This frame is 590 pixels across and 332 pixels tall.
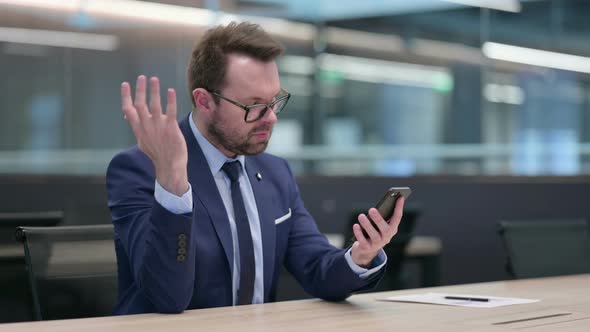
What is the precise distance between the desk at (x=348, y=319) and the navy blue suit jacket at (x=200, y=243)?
0.07 m

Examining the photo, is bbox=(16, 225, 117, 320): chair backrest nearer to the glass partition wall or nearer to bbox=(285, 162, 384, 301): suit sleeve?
bbox=(285, 162, 384, 301): suit sleeve

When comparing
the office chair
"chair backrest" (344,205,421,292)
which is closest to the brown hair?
the office chair

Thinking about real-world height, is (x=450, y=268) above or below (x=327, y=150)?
below

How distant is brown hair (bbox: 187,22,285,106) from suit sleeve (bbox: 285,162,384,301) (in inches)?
16.8

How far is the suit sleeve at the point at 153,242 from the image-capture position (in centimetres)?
196

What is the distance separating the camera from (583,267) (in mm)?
3461

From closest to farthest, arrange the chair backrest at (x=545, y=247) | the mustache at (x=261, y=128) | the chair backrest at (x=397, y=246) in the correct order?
the mustache at (x=261, y=128) → the chair backrest at (x=545, y=247) → the chair backrest at (x=397, y=246)

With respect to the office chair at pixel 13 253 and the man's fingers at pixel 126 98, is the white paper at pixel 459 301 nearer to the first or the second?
the man's fingers at pixel 126 98

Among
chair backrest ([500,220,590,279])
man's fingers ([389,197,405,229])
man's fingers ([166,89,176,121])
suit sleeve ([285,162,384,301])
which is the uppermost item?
man's fingers ([166,89,176,121])

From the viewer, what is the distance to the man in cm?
200

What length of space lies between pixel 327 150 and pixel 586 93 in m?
2.08

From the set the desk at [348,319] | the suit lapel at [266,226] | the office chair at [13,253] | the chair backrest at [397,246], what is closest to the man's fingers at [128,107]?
the desk at [348,319]

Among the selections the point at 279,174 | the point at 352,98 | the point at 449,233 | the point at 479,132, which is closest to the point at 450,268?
the point at 449,233

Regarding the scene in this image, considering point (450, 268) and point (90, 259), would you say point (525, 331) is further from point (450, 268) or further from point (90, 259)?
point (450, 268)
